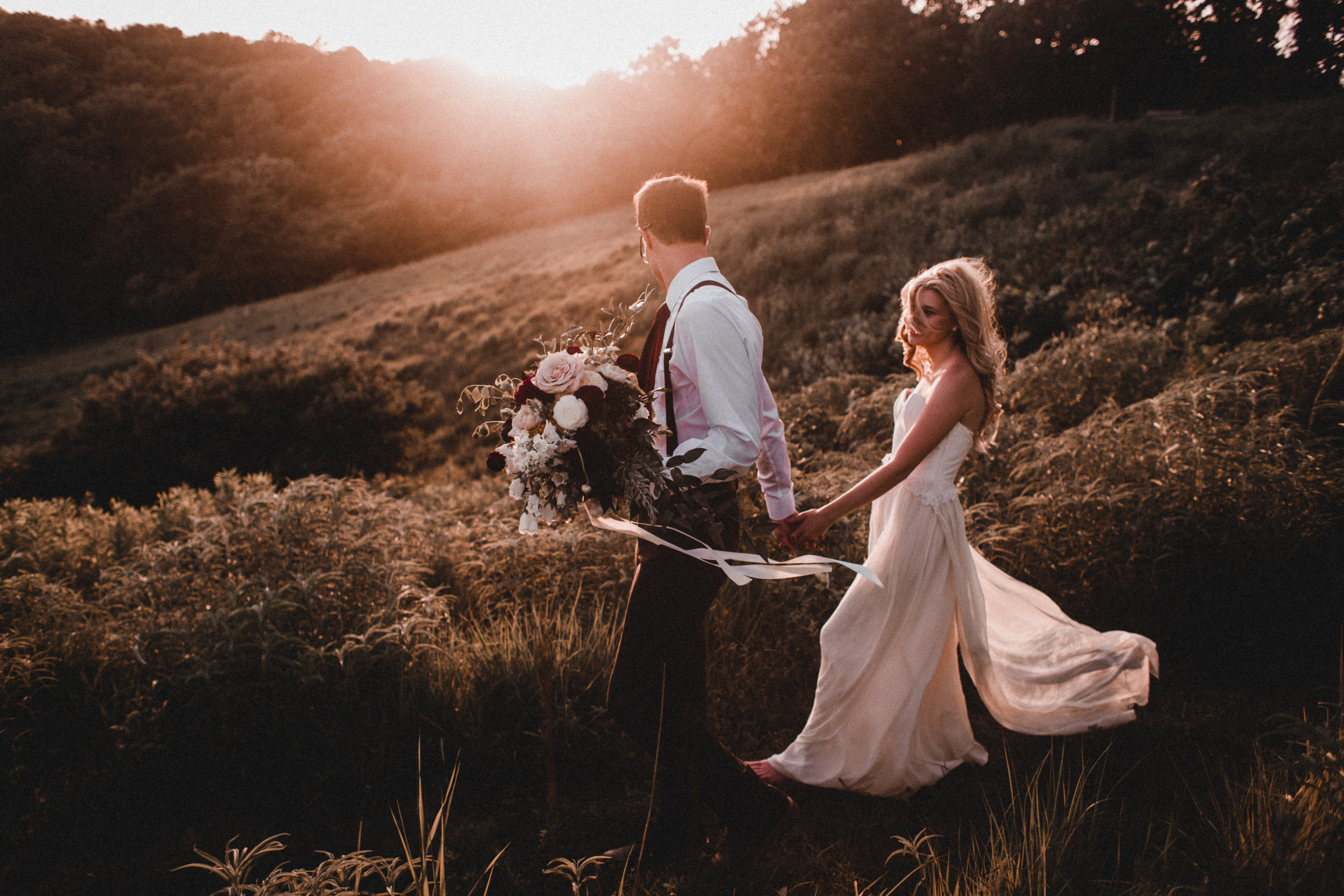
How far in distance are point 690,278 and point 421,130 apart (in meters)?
51.7

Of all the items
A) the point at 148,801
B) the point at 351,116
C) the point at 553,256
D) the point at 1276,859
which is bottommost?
the point at 148,801

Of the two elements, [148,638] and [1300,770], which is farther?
[148,638]

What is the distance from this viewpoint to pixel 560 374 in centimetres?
183

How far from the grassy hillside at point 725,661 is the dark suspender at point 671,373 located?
0.87 meters

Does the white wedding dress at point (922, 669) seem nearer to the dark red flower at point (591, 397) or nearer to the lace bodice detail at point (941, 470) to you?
the lace bodice detail at point (941, 470)

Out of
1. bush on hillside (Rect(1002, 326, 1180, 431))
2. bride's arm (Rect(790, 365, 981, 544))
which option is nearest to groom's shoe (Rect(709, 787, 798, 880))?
bride's arm (Rect(790, 365, 981, 544))

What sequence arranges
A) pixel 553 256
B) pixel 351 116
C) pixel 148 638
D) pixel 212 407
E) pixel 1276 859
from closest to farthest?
pixel 1276 859 → pixel 148 638 → pixel 212 407 → pixel 553 256 → pixel 351 116

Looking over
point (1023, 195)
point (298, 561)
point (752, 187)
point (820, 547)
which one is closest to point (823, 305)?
point (1023, 195)

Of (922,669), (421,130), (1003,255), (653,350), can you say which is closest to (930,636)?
(922,669)

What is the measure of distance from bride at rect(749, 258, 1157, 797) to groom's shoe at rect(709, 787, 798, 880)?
46cm

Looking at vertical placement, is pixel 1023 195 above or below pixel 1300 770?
above

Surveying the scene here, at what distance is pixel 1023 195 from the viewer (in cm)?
1188

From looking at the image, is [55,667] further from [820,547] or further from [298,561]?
[820,547]

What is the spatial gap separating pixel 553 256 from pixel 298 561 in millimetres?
21340
